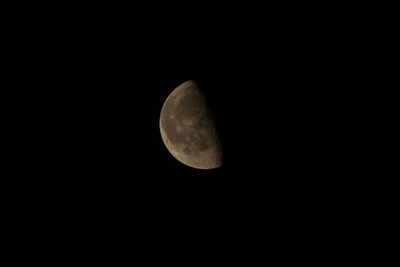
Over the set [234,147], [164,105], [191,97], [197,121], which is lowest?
[234,147]

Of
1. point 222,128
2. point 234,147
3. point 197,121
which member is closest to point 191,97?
point 197,121

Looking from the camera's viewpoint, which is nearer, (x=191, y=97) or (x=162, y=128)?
(x=191, y=97)

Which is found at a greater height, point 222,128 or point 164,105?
point 164,105

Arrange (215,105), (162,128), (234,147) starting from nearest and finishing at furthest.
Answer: (215,105) → (234,147) → (162,128)

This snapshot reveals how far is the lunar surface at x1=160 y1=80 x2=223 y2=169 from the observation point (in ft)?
10.1

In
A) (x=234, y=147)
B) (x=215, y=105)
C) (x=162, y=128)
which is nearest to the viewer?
(x=215, y=105)

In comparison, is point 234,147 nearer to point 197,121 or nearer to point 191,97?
point 197,121

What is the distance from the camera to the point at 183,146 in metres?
3.25

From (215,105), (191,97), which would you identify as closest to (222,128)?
(215,105)

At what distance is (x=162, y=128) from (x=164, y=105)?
33 centimetres

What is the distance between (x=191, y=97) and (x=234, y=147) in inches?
32.4

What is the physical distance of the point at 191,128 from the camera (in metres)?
3.09

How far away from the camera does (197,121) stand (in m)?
3.06

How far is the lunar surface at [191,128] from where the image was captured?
307 cm
